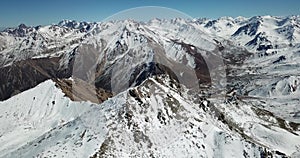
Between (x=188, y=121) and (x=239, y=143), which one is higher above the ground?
(x=188, y=121)

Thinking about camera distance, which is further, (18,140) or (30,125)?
(30,125)

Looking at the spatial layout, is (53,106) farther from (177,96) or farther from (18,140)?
(177,96)

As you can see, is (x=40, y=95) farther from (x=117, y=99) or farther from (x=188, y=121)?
(x=188, y=121)

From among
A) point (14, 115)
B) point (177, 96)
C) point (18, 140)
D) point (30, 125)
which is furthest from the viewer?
point (14, 115)

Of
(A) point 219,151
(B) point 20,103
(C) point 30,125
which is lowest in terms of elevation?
(A) point 219,151

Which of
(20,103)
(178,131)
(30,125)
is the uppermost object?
(20,103)

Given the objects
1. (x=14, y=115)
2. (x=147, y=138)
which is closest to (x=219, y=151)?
(x=147, y=138)

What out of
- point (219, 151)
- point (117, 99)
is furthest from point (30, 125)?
point (219, 151)

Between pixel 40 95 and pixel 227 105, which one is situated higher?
pixel 40 95

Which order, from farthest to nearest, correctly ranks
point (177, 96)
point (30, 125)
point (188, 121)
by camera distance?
1. point (30, 125)
2. point (177, 96)
3. point (188, 121)
